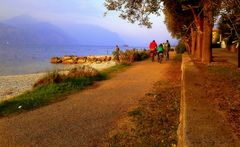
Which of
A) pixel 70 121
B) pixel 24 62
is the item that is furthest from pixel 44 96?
pixel 24 62

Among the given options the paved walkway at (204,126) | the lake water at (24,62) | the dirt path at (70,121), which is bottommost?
the lake water at (24,62)

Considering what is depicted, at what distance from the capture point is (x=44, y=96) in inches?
478

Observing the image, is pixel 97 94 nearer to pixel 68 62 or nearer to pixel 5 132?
pixel 5 132

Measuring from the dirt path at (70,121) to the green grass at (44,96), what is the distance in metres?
0.52

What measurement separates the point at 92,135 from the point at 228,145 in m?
3.23

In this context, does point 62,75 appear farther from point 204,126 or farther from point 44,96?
point 204,126

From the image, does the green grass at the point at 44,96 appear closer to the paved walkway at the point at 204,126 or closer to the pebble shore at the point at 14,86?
the pebble shore at the point at 14,86

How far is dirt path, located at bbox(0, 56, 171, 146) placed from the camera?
6.94 metres

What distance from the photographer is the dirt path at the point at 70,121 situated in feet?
22.8

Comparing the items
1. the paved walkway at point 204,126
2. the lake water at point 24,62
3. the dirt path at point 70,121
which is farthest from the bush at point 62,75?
the paved walkway at point 204,126

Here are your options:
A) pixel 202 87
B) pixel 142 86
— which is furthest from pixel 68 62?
pixel 202 87

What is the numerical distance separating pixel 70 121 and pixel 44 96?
401cm

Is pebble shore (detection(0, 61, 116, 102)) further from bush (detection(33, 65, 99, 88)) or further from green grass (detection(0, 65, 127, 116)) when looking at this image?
green grass (detection(0, 65, 127, 116))

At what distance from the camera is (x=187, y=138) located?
4891mm
